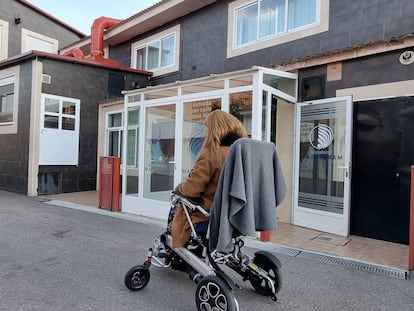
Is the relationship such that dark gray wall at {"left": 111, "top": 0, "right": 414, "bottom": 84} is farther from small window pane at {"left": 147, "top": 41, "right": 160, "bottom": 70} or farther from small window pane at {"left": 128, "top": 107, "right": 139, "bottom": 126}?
small window pane at {"left": 128, "top": 107, "right": 139, "bottom": 126}

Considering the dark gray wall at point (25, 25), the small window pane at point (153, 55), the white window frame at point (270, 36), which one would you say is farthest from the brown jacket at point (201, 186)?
the dark gray wall at point (25, 25)

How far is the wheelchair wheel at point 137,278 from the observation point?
10.9ft

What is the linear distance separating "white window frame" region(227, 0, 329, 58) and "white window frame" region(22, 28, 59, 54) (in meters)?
11.2

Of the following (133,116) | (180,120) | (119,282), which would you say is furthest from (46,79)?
(119,282)

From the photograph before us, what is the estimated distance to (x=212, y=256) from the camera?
3.02 meters

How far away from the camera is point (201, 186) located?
305cm

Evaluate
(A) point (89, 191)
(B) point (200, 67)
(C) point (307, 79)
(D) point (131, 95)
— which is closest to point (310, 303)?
(C) point (307, 79)

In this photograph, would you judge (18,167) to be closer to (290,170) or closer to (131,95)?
(131,95)

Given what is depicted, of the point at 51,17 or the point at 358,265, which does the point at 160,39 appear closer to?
the point at 51,17

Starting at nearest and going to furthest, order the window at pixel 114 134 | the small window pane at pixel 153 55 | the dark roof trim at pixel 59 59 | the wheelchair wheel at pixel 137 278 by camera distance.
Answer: the wheelchair wheel at pixel 137 278, the dark roof trim at pixel 59 59, the window at pixel 114 134, the small window pane at pixel 153 55

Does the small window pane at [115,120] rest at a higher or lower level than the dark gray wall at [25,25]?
lower

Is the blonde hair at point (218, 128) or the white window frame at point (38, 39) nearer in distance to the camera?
the blonde hair at point (218, 128)

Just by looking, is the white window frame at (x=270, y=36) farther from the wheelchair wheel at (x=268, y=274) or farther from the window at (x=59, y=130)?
the window at (x=59, y=130)

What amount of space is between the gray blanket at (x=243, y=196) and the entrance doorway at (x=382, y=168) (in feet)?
11.8
